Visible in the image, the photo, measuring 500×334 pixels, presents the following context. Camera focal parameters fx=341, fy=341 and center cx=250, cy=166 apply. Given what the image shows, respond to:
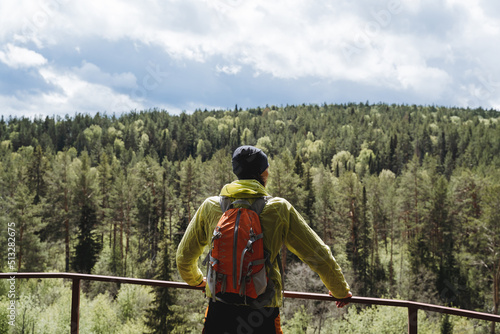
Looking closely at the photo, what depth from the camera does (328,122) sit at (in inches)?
5310

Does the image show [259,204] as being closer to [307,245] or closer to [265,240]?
[265,240]

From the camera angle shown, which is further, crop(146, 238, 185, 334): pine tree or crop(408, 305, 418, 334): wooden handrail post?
crop(146, 238, 185, 334): pine tree

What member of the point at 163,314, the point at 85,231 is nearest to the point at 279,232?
the point at 163,314

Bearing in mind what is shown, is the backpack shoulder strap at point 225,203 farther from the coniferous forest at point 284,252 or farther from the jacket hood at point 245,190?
the coniferous forest at point 284,252

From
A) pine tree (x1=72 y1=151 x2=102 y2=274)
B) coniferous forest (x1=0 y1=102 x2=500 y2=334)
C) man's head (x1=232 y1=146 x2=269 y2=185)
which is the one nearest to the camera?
man's head (x1=232 y1=146 x2=269 y2=185)

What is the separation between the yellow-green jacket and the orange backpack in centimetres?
6

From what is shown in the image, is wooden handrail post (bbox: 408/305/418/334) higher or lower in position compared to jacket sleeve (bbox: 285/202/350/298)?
lower

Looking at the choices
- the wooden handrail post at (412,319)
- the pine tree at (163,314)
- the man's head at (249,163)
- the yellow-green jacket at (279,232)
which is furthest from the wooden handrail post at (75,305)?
the pine tree at (163,314)

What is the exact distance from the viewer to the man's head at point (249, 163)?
2086 millimetres

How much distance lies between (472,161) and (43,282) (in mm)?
84547

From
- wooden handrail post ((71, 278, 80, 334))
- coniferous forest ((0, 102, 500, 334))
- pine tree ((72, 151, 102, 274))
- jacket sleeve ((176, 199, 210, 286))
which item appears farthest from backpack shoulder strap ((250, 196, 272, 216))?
pine tree ((72, 151, 102, 274))

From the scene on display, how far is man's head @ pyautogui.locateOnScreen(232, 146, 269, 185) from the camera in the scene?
2.09 meters

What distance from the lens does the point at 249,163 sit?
2.09m

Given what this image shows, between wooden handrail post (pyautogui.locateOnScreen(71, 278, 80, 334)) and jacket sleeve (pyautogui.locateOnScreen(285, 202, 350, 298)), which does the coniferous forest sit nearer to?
wooden handrail post (pyautogui.locateOnScreen(71, 278, 80, 334))
